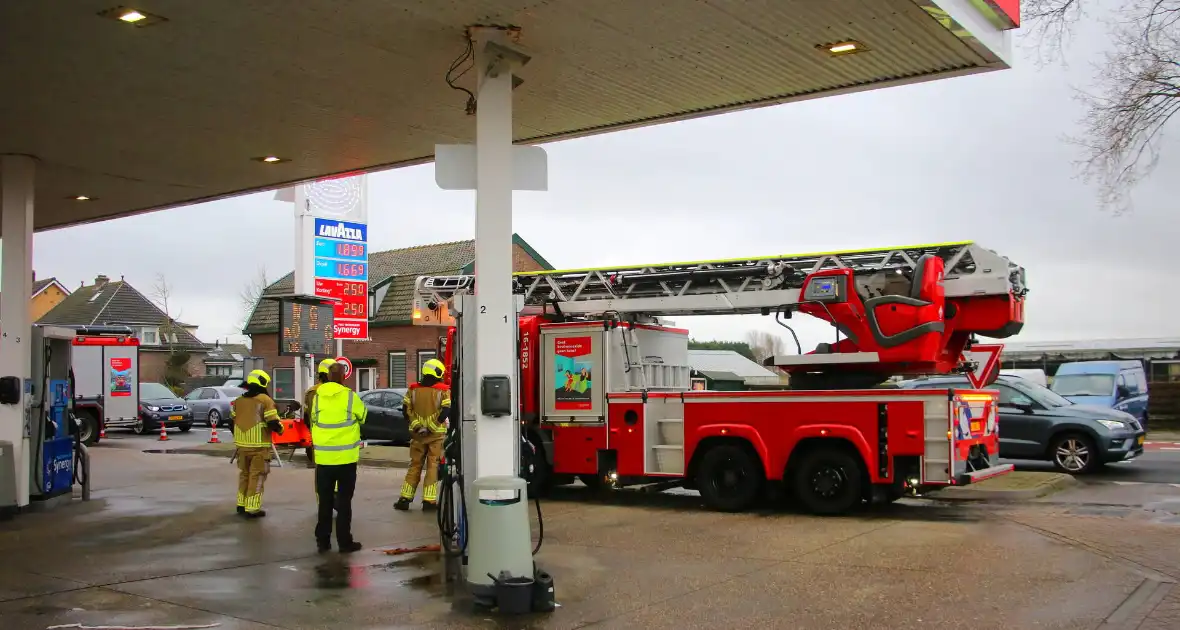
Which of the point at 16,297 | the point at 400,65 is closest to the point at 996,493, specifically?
the point at 400,65

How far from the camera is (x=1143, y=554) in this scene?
→ 9.09 meters

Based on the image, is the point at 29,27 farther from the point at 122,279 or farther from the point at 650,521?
the point at 122,279

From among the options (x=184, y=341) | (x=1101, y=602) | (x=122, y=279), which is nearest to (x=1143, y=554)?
(x=1101, y=602)

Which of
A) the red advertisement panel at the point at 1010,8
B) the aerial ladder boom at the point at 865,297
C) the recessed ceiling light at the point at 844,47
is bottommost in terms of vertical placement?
the aerial ladder boom at the point at 865,297

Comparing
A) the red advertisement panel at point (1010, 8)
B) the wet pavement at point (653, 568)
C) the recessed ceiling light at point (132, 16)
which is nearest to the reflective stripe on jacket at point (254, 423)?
the wet pavement at point (653, 568)

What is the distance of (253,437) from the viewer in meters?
11.6

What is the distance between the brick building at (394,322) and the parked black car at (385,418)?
39.7 feet

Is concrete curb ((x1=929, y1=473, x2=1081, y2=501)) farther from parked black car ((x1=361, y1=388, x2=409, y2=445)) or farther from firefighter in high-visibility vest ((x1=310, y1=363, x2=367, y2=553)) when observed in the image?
parked black car ((x1=361, y1=388, x2=409, y2=445))

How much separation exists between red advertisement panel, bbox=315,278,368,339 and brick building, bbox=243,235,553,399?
14.0m

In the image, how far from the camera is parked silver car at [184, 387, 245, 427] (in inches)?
1361

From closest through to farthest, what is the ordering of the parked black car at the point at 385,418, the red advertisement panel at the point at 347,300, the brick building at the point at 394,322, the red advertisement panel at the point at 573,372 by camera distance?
the red advertisement panel at the point at 573,372 < the red advertisement panel at the point at 347,300 < the parked black car at the point at 385,418 < the brick building at the point at 394,322

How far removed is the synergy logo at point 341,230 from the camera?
20.5 metres

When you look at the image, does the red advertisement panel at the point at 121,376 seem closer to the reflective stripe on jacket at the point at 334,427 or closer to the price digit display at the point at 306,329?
the price digit display at the point at 306,329

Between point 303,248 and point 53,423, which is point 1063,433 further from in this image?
point 53,423
